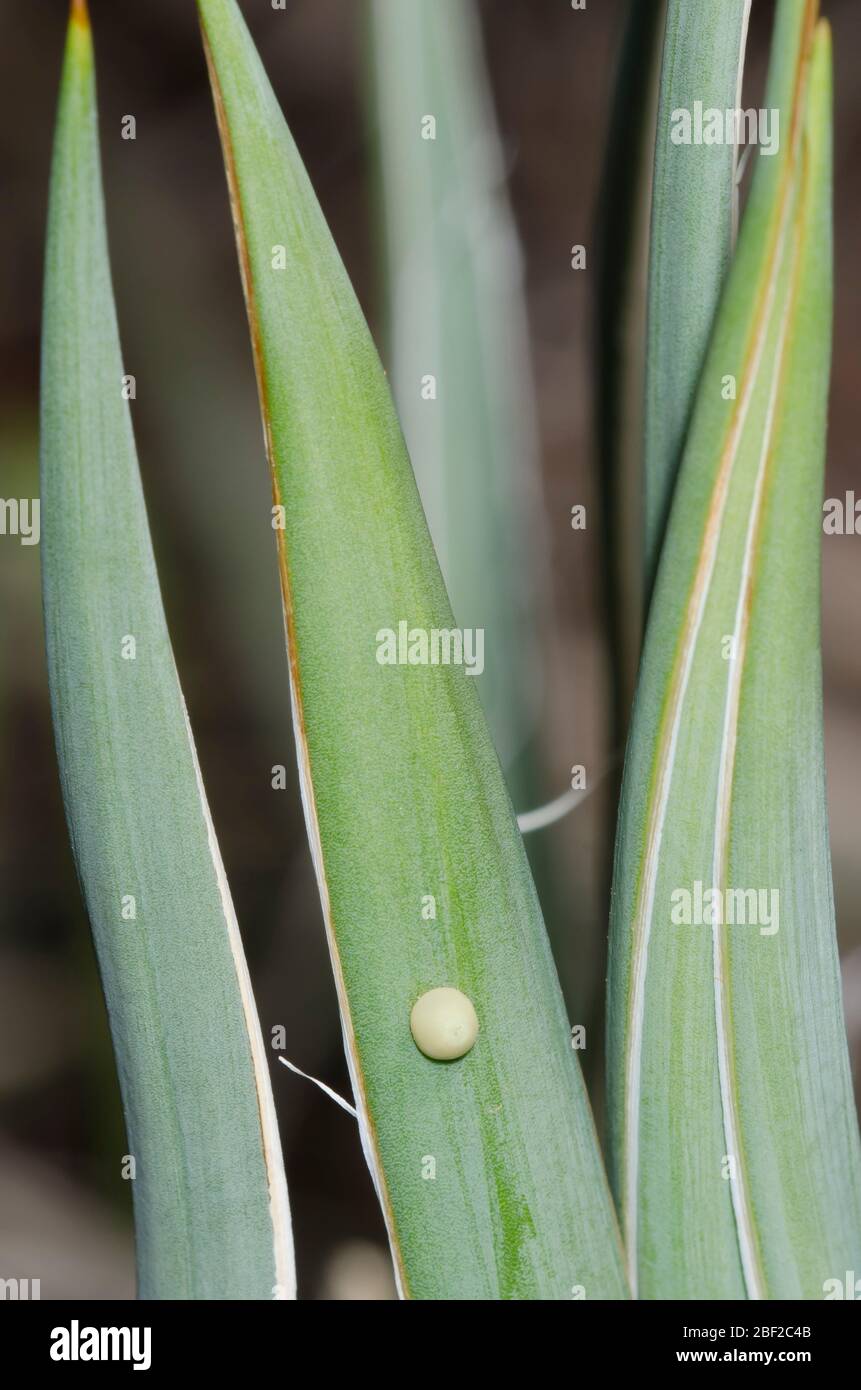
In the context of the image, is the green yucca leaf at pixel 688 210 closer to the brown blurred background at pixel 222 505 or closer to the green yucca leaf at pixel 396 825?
the green yucca leaf at pixel 396 825

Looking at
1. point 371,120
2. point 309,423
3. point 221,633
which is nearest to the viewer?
point 309,423

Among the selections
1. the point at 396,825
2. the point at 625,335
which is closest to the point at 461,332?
the point at 625,335

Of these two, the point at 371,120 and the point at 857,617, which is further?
the point at 857,617

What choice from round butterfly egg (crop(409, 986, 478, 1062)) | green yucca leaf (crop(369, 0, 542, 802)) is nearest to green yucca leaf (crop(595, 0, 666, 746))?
green yucca leaf (crop(369, 0, 542, 802))

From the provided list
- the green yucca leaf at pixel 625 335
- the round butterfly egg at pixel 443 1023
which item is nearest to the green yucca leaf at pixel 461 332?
the green yucca leaf at pixel 625 335

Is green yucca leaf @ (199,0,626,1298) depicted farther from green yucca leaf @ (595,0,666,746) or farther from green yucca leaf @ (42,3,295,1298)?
green yucca leaf @ (595,0,666,746)
